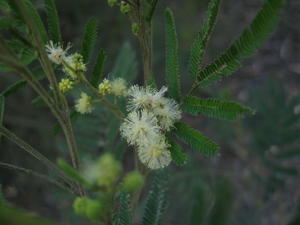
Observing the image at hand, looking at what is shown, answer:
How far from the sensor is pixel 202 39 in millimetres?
1226

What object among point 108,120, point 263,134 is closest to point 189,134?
point 108,120

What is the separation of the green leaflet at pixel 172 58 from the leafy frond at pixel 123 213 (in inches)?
14.1

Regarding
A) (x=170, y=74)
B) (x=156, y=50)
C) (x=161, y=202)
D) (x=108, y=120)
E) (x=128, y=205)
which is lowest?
(x=128, y=205)

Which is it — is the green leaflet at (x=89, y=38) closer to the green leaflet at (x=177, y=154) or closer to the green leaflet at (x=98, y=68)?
the green leaflet at (x=98, y=68)

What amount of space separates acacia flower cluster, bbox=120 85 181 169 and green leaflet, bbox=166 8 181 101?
0.04 m

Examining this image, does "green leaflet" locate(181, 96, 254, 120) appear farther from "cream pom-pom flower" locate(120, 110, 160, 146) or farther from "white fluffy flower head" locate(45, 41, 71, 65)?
"white fluffy flower head" locate(45, 41, 71, 65)

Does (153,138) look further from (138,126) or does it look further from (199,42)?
(199,42)

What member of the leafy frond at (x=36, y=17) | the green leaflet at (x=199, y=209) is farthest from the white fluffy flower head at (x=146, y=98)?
the green leaflet at (x=199, y=209)

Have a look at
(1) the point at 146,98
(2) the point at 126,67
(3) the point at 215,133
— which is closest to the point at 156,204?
(1) the point at 146,98

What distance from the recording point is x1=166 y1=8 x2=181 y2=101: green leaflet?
1.31 metres

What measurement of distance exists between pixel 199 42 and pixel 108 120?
1.14 meters

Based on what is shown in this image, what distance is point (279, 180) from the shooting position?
2.58m

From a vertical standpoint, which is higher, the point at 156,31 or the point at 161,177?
the point at 156,31

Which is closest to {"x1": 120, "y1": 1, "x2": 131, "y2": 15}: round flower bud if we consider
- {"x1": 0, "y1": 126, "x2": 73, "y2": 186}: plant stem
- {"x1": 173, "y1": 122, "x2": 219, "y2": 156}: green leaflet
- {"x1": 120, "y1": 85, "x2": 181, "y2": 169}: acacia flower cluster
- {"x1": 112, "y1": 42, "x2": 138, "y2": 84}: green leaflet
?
{"x1": 120, "y1": 85, "x2": 181, "y2": 169}: acacia flower cluster
